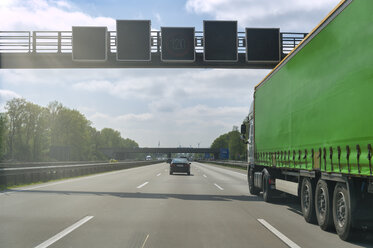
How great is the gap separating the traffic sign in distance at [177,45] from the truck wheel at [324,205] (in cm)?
1041

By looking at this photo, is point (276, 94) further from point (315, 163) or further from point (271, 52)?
point (271, 52)

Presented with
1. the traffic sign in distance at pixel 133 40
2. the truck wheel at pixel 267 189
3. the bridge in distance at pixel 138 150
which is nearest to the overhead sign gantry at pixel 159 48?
the traffic sign in distance at pixel 133 40

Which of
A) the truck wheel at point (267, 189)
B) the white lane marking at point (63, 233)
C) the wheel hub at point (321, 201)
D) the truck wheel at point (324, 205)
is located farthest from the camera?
the truck wheel at point (267, 189)

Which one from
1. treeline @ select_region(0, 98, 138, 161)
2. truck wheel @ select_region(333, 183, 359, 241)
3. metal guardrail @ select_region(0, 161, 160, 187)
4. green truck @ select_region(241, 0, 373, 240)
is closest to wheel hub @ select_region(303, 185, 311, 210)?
green truck @ select_region(241, 0, 373, 240)

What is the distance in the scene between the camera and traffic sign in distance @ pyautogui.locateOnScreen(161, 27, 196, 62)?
16.5 m

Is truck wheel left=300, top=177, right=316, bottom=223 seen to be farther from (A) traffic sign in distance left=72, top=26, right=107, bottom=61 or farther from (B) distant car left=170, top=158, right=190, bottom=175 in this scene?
(B) distant car left=170, top=158, right=190, bottom=175

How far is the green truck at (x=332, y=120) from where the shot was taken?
5332 mm

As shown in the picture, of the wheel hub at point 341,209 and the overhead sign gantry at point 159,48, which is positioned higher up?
the overhead sign gantry at point 159,48

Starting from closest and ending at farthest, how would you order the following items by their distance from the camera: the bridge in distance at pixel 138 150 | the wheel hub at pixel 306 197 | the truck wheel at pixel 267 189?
the wheel hub at pixel 306 197, the truck wheel at pixel 267 189, the bridge in distance at pixel 138 150

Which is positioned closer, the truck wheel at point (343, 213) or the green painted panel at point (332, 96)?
the green painted panel at point (332, 96)

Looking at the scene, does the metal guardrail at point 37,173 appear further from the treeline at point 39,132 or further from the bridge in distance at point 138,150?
the bridge in distance at point 138,150

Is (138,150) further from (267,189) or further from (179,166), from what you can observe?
(267,189)

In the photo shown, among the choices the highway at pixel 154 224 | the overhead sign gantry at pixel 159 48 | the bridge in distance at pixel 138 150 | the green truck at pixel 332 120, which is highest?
the overhead sign gantry at pixel 159 48

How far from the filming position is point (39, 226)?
23.1 ft
